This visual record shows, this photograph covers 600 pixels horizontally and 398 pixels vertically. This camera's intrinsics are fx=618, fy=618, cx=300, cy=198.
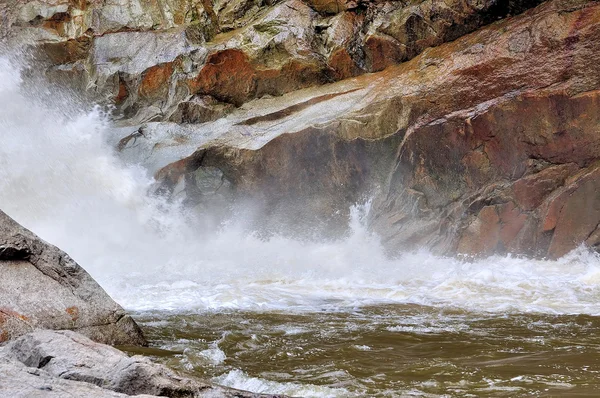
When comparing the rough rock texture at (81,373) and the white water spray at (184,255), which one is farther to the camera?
the white water spray at (184,255)

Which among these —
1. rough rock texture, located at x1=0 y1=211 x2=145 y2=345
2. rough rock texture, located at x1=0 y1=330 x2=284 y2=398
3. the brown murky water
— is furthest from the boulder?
rough rock texture, located at x1=0 y1=211 x2=145 y2=345

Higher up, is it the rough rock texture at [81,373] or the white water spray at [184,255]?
the white water spray at [184,255]

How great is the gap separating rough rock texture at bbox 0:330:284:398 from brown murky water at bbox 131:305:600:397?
889 millimetres

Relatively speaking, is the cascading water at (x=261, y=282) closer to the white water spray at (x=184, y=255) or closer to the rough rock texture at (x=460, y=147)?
the white water spray at (x=184, y=255)

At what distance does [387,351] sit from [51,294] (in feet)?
9.12

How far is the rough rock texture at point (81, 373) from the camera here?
2.74 metres

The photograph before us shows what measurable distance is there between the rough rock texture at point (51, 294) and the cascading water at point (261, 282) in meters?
0.54

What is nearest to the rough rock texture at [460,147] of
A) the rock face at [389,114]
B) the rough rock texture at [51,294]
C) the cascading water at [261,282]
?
the rock face at [389,114]

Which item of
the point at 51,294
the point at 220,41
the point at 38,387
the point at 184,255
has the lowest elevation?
the point at 38,387

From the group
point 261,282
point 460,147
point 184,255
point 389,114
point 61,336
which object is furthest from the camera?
point 184,255

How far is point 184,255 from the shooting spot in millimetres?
12117

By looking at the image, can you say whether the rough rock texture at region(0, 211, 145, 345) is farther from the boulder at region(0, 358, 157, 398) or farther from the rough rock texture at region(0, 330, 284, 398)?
the boulder at region(0, 358, 157, 398)

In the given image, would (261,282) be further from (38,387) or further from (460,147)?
(38,387)

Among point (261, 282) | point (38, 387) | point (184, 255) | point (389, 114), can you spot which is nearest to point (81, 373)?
point (38, 387)
